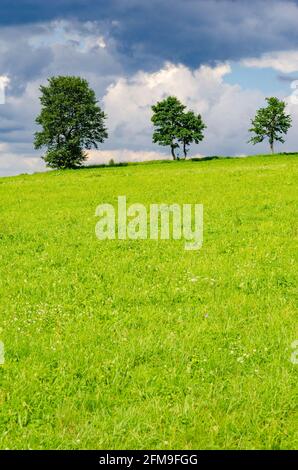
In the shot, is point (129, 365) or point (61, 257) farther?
point (61, 257)

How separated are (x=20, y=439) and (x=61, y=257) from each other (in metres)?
9.97

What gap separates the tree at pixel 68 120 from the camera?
94.7 m

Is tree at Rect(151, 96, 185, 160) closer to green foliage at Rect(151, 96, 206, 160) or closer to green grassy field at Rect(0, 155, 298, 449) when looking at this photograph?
green foliage at Rect(151, 96, 206, 160)

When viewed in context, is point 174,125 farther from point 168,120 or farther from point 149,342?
point 149,342

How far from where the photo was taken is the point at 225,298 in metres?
12.5

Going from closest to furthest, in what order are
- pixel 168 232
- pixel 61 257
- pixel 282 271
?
pixel 282 271 < pixel 61 257 < pixel 168 232

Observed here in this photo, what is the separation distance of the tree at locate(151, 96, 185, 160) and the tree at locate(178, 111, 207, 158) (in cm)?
108

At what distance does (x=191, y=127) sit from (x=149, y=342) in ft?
319

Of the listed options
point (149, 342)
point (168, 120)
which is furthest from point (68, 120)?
point (149, 342)

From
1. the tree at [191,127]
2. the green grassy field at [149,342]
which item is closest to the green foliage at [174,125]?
the tree at [191,127]

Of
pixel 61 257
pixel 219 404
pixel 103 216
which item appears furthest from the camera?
pixel 103 216

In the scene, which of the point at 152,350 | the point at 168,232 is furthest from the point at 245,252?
the point at 152,350
